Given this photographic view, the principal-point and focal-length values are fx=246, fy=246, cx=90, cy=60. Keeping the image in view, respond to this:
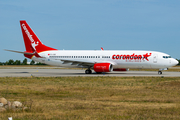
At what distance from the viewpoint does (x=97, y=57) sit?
41156 millimetres

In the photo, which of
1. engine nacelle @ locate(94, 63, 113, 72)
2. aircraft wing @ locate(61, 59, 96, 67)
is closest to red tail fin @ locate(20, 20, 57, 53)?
aircraft wing @ locate(61, 59, 96, 67)

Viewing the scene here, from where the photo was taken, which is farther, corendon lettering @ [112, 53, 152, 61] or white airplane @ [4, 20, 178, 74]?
corendon lettering @ [112, 53, 152, 61]

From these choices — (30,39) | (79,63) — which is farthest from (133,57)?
(30,39)

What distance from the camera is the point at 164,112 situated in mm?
11078

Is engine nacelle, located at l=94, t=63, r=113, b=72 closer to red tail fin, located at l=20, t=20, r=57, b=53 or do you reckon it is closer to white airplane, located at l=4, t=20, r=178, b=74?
white airplane, located at l=4, t=20, r=178, b=74

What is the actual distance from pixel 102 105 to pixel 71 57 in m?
30.3

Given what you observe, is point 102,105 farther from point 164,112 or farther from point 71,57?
point 71,57

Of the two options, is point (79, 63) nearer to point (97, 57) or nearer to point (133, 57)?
point (97, 57)

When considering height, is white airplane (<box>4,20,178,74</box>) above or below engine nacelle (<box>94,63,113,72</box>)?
above

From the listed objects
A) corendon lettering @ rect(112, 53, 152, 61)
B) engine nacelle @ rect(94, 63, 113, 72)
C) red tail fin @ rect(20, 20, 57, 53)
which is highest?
red tail fin @ rect(20, 20, 57, 53)

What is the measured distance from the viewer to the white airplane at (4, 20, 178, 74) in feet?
125

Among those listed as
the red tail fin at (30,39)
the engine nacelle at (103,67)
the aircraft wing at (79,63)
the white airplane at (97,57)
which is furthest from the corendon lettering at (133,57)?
the red tail fin at (30,39)

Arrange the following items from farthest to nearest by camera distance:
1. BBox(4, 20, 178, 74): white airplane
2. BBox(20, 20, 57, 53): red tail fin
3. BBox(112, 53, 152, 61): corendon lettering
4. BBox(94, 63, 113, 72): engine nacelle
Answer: BBox(20, 20, 57, 53): red tail fin < BBox(112, 53, 152, 61): corendon lettering < BBox(4, 20, 178, 74): white airplane < BBox(94, 63, 113, 72): engine nacelle

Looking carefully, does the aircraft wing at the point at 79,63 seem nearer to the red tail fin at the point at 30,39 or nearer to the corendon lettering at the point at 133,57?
the corendon lettering at the point at 133,57
